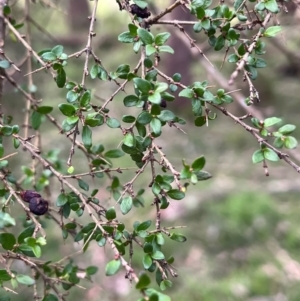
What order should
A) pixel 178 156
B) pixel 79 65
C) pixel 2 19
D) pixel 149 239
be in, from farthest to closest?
pixel 79 65
pixel 178 156
pixel 2 19
pixel 149 239

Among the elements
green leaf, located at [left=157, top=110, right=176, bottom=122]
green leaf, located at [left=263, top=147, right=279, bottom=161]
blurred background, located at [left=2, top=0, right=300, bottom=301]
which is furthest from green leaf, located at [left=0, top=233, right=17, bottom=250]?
blurred background, located at [left=2, top=0, right=300, bottom=301]

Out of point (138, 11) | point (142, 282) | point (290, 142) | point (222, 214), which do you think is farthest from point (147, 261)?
point (222, 214)

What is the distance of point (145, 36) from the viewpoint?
606 millimetres

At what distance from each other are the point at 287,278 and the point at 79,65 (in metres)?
3.65

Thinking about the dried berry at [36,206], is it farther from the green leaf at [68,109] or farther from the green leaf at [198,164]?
the green leaf at [198,164]

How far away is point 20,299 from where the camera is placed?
6.07 feet

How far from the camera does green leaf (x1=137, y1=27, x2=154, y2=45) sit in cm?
60

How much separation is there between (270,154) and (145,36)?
24cm

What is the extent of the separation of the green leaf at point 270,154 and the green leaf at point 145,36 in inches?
8.7

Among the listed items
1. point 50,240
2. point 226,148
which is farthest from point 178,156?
point 50,240

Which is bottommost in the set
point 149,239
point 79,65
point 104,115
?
point 79,65

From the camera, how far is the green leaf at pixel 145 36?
0.60 m

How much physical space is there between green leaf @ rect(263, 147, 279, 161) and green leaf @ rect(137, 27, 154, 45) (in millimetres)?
220

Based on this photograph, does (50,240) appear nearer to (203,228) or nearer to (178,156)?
(203,228)
